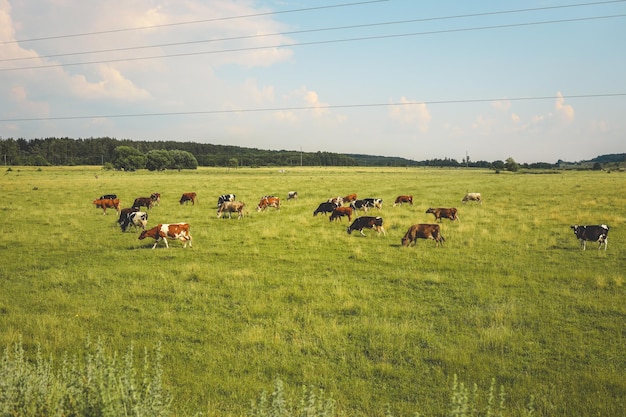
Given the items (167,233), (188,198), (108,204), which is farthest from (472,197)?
(108,204)

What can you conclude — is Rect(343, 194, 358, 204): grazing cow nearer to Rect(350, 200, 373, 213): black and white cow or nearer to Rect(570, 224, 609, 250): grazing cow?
Rect(350, 200, 373, 213): black and white cow

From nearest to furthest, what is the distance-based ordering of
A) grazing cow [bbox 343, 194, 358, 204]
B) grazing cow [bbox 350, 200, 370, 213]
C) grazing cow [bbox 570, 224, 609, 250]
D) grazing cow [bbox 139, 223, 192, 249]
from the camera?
grazing cow [bbox 570, 224, 609, 250]
grazing cow [bbox 139, 223, 192, 249]
grazing cow [bbox 350, 200, 370, 213]
grazing cow [bbox 343, 194, 358, 204]

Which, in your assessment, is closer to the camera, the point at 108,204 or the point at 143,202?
the point at 108,204

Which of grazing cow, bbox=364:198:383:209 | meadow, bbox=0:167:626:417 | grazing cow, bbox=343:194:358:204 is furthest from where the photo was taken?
grazing cow, bbox=343:194:358:204

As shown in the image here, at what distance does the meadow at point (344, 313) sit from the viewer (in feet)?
21.3

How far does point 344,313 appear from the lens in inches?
372

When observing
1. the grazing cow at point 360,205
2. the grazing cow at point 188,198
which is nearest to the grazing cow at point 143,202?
the grazing cow at point 188,198

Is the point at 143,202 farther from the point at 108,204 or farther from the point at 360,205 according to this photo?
the point at 360,205

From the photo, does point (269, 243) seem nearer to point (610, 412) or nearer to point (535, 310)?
point (535, 310)

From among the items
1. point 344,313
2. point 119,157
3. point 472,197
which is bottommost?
point 344,313

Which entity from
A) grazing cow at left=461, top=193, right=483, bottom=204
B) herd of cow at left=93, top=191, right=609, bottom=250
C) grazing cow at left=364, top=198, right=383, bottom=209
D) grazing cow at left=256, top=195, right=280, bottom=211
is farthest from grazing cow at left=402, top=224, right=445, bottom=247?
grazing cow at left=461, top=193, right=483, bottom=204

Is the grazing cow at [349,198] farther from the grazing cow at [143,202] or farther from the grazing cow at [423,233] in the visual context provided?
the grazing cow at [423,233]

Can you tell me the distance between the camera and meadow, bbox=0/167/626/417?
6.49m

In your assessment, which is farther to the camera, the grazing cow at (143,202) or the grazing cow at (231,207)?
the grazing cow at (143,202)
